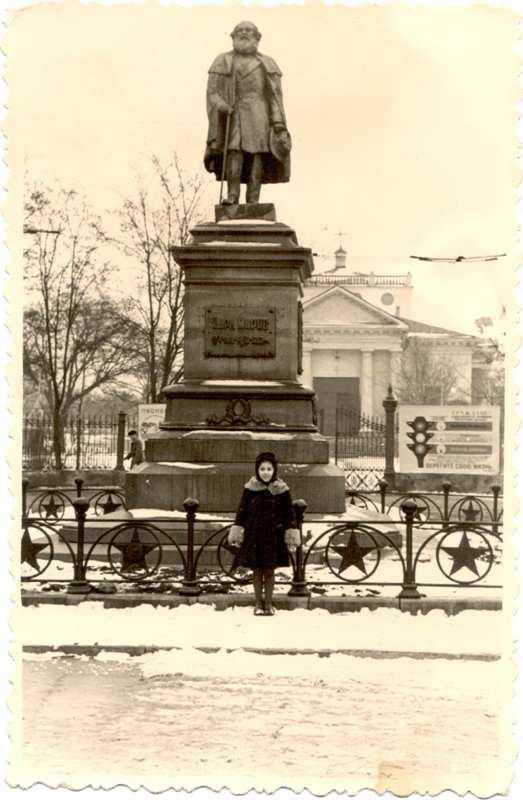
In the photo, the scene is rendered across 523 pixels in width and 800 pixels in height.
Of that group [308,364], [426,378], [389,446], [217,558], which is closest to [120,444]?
[389,446]

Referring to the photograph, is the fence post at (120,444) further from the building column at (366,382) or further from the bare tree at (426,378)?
the building column at (366,382)

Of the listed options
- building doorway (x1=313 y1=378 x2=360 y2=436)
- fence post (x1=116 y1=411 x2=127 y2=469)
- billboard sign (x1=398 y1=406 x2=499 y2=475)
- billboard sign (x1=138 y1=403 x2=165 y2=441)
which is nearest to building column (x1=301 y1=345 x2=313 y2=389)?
building doorway (x1=313 y1=378 x2=360 y2=436)

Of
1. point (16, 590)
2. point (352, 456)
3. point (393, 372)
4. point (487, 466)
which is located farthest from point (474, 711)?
point (393, 372)

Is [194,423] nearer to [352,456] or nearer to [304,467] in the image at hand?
[304,467]

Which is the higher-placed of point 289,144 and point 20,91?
point 289,144

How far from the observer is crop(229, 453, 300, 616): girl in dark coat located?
8.02 metres

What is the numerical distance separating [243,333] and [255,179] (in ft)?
7.26

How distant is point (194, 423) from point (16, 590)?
4.77m

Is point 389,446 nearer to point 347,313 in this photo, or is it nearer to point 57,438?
point 57,438

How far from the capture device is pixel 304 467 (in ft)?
35.5

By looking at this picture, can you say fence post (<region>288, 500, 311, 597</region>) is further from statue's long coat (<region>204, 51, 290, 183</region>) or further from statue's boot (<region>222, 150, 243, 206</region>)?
statue's long coat (<region>204, 51, 290, 183</region>)

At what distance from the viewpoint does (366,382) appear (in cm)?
4966

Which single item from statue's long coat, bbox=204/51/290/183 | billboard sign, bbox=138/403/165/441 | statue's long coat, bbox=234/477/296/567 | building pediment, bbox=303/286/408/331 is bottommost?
statue's long coat, bbox=234/477/296/567

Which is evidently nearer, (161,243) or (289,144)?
(289,144)
